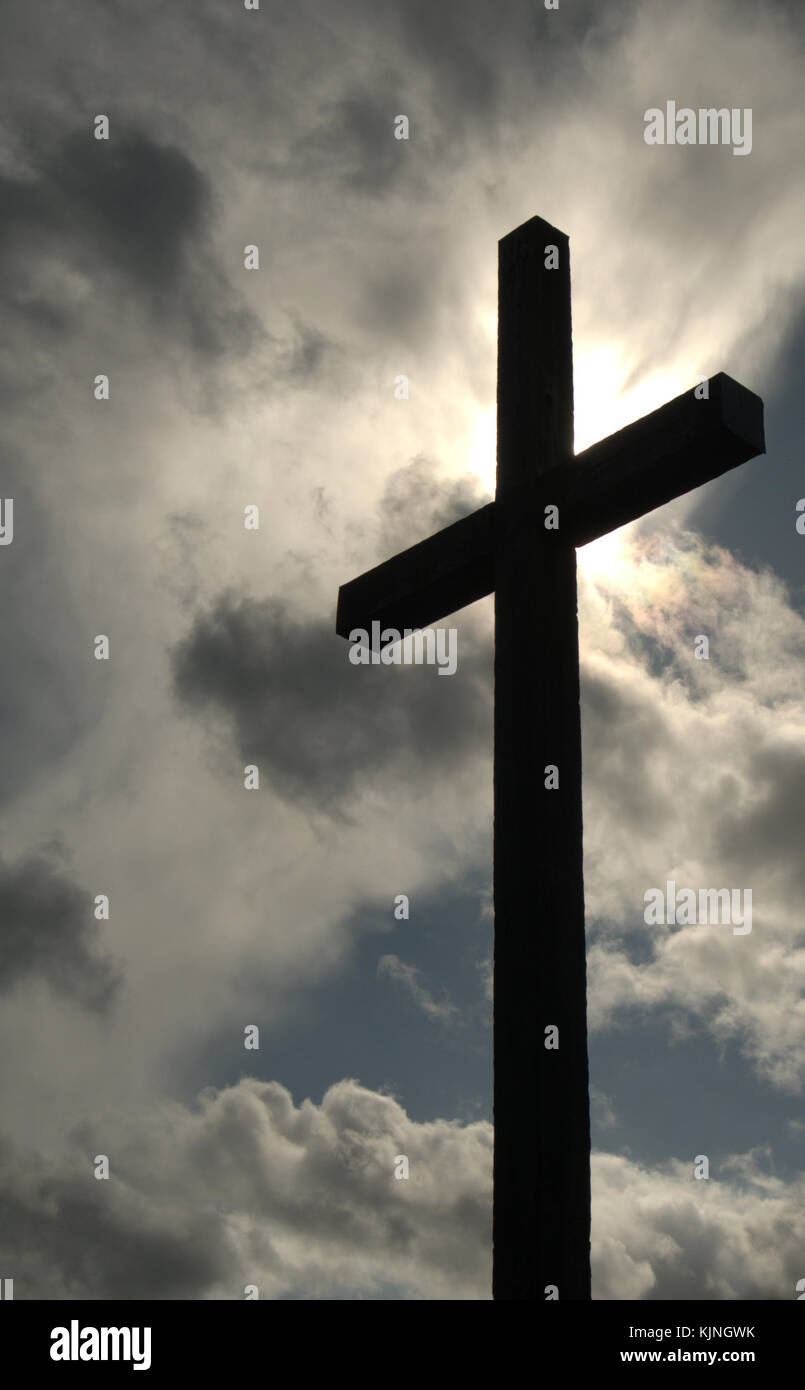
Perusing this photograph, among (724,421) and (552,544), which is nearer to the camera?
(724,421)

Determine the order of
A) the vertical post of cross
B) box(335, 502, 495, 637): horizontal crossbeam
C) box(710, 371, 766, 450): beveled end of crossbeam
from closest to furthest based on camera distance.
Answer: the vertical post of cross
box(710, 371, 766, 450): beveled end of crossbeam
box(335, 502, 495, 637): horizontal crossbeam

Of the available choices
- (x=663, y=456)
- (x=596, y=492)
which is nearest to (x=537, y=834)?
(x=596, y=492)

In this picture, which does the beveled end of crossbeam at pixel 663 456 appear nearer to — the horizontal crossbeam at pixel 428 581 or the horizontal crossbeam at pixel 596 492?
the horizontal crossbeam at pixel 596 492

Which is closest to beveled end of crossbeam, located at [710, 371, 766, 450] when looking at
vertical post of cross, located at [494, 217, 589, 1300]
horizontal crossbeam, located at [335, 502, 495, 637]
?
vertical post of cross, located at [494, 217, 589, 1300]

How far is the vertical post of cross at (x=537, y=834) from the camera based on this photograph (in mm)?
3783

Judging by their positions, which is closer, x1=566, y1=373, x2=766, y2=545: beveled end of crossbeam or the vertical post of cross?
the vertical post of cross

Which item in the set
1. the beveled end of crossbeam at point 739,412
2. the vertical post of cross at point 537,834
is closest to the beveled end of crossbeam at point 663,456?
the beveled end of crossbeam at point 739,412

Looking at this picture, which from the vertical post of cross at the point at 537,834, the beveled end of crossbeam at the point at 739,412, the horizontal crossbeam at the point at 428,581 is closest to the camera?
the vertical post of cross at the point at 537,834

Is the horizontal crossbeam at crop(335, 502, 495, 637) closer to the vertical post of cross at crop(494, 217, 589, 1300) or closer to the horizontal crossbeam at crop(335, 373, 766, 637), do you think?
the horizontal crossbeam at crop(335, 373, 766, 637)

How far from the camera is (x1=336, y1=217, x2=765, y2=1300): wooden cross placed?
12.6 ft
